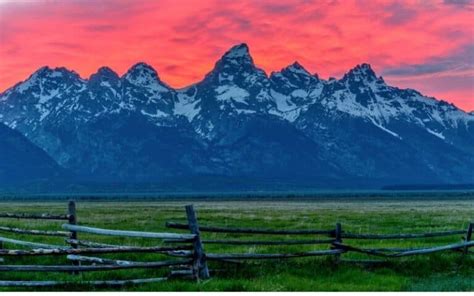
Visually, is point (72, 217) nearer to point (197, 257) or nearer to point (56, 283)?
point (56, 283)

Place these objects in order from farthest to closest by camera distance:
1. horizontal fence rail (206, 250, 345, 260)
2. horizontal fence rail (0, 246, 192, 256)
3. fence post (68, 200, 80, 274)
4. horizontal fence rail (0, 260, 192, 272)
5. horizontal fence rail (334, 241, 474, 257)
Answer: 1. horizontal fence rail (334, 241, 474, 257)
2. fence post (68, 200, 80, 274)
3. horizontal fence rail (206, 250, 345, 260)
4. horizontal fence rail (0, 246, 192, 256)
5. horizontal fence rail (0, 260, 192, 272)

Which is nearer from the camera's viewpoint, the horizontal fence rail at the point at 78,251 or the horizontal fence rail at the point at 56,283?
the horizontal fence rail at the point at 56,283

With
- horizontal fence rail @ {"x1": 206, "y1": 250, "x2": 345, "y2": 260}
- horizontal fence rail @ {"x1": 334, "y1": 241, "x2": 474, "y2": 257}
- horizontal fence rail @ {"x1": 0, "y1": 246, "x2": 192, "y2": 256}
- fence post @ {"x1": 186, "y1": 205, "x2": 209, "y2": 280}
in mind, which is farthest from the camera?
horizontal fence rail @ {"x1": 334, "y1": 241, "x2": 474, "y2": 257}

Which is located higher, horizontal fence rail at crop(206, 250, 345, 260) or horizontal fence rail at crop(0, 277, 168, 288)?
horizontal fence rail at crop(206, 250, 345, 260)

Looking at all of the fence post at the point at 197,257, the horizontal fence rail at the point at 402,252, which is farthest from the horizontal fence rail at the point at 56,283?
the horizontal fence rail at the point at 402,252

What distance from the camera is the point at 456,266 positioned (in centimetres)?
2178

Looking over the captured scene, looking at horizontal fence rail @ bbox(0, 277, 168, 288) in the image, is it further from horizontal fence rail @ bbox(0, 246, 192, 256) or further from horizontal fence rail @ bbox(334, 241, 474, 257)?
horizontal fence rail @ bbox(334, 241, 474, 257)

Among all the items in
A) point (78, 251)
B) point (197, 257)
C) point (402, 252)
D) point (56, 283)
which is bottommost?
point (56, 283)

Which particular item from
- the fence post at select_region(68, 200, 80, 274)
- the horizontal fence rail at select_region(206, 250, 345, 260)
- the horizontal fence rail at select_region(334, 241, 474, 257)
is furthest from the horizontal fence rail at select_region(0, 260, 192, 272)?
the horizontal fence rail at select_region(334, 241, 474, 257)

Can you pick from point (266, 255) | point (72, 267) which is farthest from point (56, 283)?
point (266, 255)

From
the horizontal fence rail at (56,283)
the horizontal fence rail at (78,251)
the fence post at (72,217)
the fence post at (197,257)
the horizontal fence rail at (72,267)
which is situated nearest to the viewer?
the horizontal fence rail at (72,267)

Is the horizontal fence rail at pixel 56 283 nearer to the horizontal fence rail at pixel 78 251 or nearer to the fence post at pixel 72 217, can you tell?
the horizontal fence rail at pixel 78 251

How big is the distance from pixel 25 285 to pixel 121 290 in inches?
82.6

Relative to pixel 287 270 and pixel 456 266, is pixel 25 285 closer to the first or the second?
pixel 287 270
